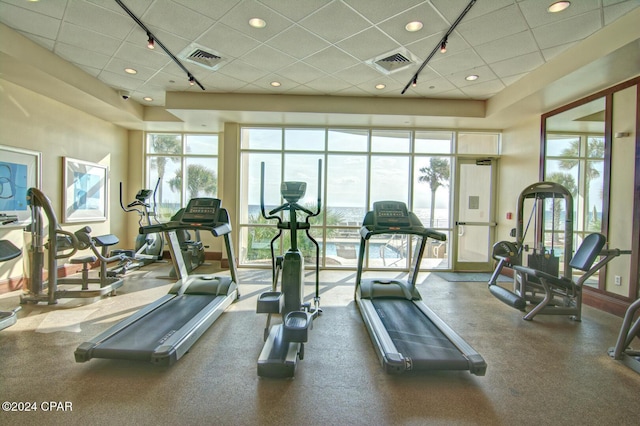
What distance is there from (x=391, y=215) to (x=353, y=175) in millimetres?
2742

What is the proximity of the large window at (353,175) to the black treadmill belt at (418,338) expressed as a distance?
280 cm

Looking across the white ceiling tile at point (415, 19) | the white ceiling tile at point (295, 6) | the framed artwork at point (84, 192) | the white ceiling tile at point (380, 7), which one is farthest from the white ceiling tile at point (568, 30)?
the framed artwork at point (84, 192)

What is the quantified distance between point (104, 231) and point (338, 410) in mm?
6691

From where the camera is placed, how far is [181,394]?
7.00 ft

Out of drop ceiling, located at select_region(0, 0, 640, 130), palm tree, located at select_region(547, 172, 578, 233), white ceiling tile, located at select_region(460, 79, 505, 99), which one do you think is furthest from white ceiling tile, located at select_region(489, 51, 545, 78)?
palm tree, located at select_region(547, 172, 578, 233)

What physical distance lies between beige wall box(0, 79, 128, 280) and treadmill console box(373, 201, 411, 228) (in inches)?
223

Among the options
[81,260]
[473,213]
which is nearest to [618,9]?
[473,213]

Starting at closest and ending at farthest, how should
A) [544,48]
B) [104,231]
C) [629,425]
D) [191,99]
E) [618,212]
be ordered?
[629,425], [544,48], [618,212], [191,99], [104,231]

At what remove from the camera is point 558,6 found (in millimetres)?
2881

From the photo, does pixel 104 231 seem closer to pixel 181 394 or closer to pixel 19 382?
pixel 19 382

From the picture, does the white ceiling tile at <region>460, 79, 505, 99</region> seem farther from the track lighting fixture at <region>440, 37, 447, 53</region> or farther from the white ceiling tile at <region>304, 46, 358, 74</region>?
the white ceiling tile at <region>304, 46, 358, 74</region>

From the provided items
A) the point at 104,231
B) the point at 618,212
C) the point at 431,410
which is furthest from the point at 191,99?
the point at 618,212

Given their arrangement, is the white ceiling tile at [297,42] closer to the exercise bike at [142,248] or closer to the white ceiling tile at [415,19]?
the white ceiling tile at [415,19]

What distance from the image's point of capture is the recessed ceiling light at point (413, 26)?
10.6 feet
